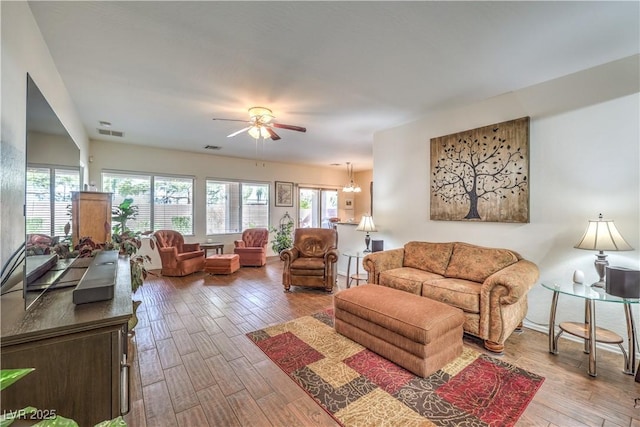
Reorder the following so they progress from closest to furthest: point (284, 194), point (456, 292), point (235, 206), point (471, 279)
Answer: point (456, 292) → point (471, 279) → point (235, 206) → point (284, 194)

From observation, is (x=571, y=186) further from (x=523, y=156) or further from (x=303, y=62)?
(x=303, y=62)

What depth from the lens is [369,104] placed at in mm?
3529

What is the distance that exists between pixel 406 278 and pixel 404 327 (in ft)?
3.47

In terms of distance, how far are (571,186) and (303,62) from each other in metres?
3.03

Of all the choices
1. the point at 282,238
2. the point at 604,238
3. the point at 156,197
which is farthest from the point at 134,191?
the point at 604,238

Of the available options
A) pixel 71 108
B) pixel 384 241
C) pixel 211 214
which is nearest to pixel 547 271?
pixel 384 241

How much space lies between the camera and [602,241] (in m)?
2.34

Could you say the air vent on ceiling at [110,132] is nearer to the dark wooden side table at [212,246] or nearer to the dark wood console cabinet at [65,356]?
the dark wooden side table at [212,246]

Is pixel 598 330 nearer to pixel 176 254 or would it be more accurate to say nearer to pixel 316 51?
pixel 316 51

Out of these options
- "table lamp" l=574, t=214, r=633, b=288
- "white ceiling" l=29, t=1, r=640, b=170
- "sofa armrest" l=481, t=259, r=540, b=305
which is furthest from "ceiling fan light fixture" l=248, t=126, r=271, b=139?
"table lamp" l=574, t=214, r=633, b=288

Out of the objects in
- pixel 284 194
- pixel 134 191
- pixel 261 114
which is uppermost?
pixel 261 114

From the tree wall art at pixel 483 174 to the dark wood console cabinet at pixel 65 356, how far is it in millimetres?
3693

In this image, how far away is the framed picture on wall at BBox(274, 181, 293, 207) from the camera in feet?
25.0

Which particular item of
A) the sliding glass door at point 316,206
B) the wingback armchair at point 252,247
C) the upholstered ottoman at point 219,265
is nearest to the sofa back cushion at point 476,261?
the upholstered ottoman at point 219,265
